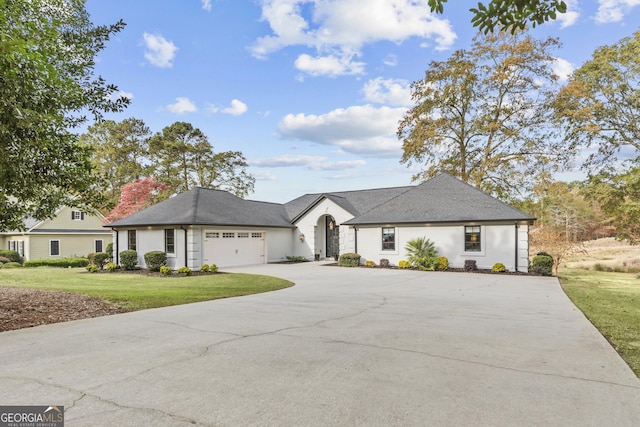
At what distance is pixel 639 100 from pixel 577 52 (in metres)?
4.77

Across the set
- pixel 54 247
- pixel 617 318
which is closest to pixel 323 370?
pixel 617 318

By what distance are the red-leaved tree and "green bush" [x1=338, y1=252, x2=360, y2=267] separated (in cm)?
2002

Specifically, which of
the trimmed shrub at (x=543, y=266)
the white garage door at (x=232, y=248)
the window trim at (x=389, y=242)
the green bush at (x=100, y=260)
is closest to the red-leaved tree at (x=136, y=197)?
the green bush at (x=100, y=260)

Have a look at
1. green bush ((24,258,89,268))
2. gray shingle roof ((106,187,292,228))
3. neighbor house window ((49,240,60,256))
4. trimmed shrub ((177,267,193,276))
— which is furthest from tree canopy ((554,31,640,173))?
neighbor house window ((49,240,60,256))

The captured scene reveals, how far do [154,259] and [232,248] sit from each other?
4.32 meters

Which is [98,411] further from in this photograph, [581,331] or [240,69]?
[240,69]

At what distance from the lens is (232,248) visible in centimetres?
2195

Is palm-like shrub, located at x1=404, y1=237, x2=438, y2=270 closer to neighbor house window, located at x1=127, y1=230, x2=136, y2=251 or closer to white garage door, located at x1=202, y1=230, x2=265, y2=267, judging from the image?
white garage door, located at x1=202, y1=230, x2=265, y2=267

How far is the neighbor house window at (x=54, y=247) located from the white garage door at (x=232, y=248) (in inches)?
775

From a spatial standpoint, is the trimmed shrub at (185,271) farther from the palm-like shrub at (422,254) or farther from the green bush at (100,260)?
the palm-like shrub at (422,254)

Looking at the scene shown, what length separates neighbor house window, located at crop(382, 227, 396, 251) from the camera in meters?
21.1

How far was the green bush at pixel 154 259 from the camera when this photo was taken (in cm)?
1941

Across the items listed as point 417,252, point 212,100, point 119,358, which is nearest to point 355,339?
point 119,358

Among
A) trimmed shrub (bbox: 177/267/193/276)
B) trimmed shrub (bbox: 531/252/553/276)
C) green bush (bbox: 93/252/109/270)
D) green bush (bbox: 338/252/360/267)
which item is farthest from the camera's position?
green bush (bbox: 93/252/109/270)
